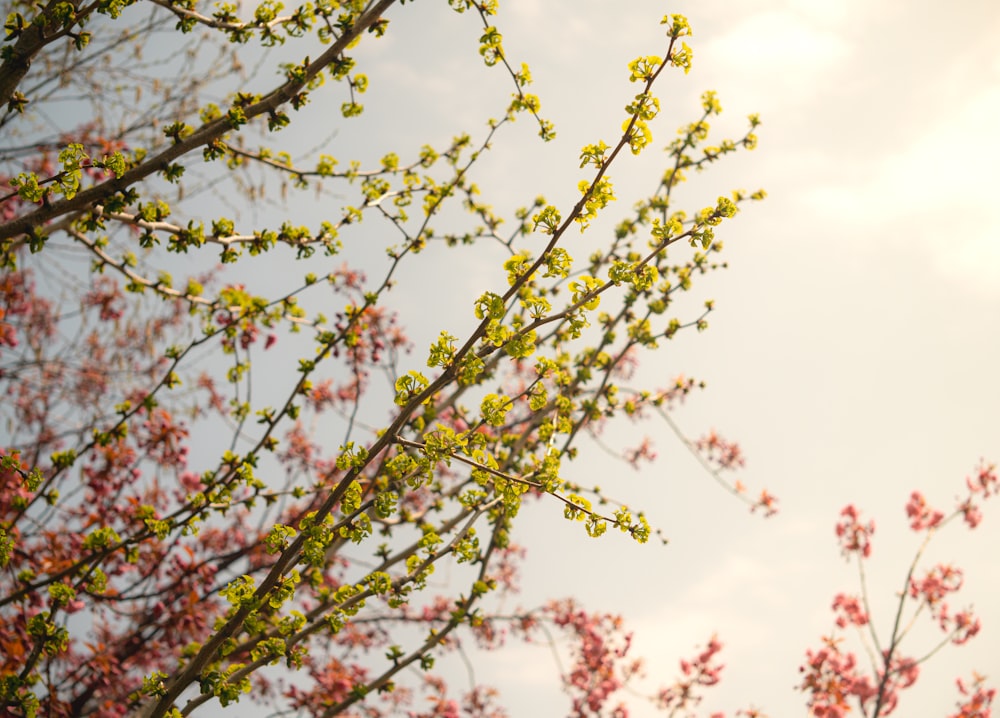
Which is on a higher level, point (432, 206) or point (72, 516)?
point (432, 206)

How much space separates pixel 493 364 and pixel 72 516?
3.44 metres

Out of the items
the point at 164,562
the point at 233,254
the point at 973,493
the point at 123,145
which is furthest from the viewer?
the point at 973,493

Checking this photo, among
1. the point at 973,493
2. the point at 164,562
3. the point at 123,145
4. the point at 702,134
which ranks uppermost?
the point at 123,145

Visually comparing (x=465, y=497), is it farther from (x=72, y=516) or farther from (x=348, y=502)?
(x=72, y=516)

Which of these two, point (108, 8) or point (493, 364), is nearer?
point (108, 8)

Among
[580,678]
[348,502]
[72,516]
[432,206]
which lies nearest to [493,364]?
[432,206]

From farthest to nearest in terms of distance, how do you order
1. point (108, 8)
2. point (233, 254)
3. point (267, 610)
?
point (233, 254), point (267, 610), point (108, 8)

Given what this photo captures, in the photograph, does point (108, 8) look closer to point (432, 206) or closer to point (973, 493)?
point (432, 206)

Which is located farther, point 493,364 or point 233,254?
point 493,364

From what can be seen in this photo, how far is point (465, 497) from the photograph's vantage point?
104 inches

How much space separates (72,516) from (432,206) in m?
3.68

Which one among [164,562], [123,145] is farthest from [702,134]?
[164,562]

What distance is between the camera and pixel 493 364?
4.68 m

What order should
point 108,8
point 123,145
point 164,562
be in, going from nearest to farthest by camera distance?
point 108,8, point 164,562, point 123,145
